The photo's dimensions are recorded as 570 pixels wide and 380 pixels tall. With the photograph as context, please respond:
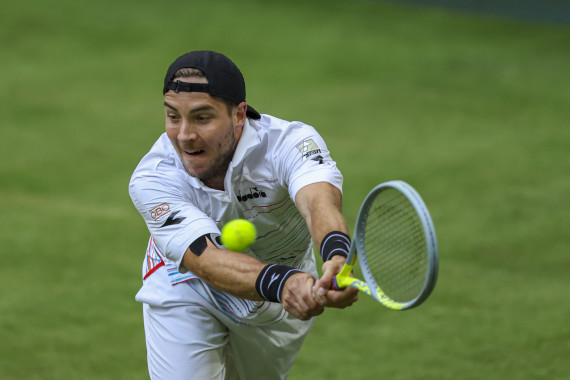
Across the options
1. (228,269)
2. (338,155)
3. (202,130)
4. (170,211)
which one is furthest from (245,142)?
(338,155)

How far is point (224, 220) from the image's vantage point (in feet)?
15.7

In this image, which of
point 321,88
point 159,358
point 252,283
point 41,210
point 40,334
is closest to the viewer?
point 252,283

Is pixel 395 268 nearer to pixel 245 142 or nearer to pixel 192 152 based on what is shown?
pixel 245 142

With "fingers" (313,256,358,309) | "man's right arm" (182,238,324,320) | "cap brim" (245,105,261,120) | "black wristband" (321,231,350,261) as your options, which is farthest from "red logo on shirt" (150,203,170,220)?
"fingers" (313,256,358,309)

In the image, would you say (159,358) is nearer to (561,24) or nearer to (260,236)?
(260,236)

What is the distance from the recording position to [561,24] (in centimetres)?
→ 1553

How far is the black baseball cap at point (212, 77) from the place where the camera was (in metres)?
4.43

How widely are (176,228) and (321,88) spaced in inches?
355

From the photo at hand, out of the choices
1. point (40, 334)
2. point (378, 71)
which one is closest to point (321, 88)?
point (378, 71)

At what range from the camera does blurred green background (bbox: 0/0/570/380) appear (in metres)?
6.80

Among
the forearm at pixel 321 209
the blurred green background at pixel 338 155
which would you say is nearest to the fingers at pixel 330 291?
the forearm at pixel 321 209

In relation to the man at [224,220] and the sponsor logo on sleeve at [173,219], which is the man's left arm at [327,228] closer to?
the man at [224,220]

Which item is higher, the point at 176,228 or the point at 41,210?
the point at 176,228

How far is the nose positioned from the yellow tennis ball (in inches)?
22.5
